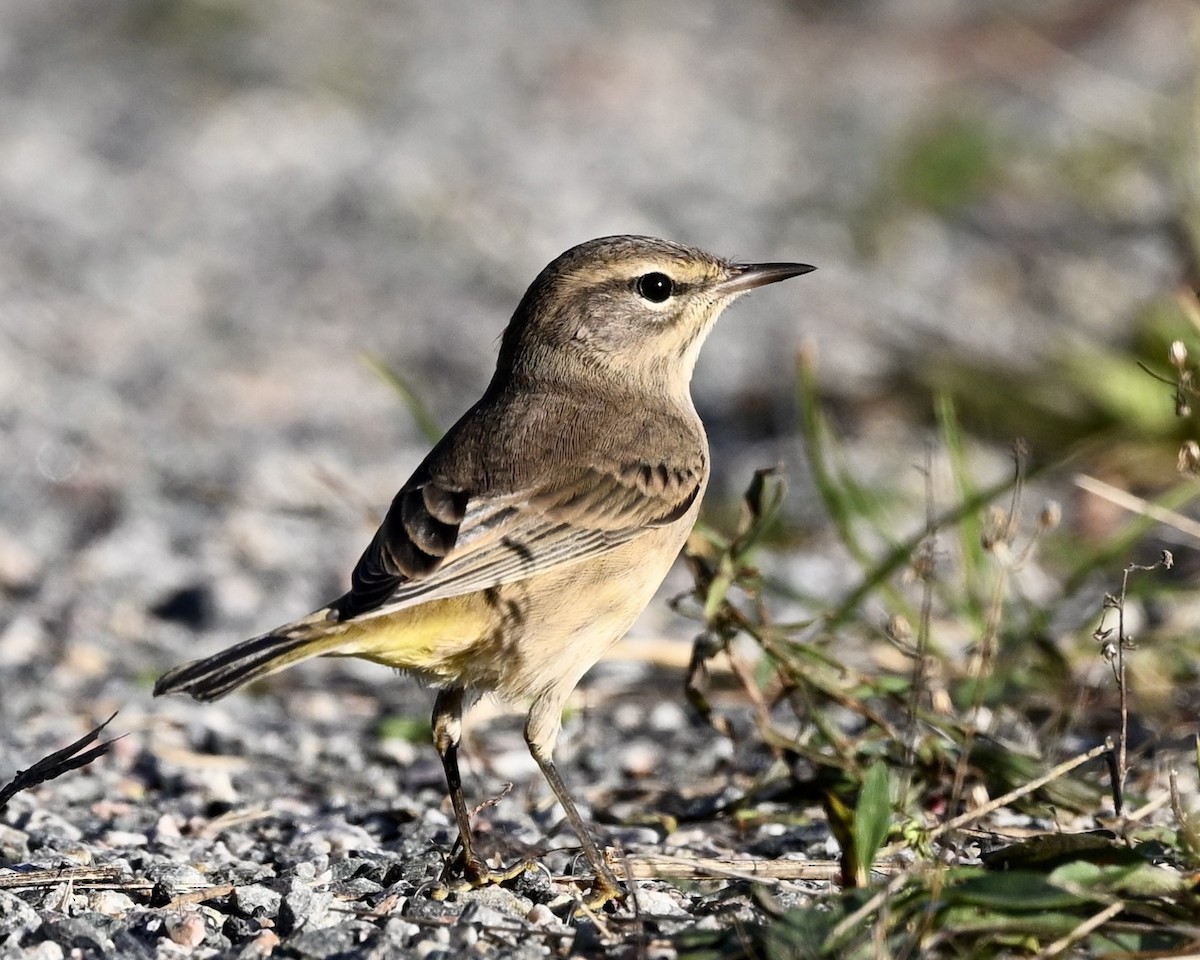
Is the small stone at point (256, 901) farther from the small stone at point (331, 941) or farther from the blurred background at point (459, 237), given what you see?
the blurred background at point (459, 237)

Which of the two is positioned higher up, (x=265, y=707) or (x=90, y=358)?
(x=90, y=358)

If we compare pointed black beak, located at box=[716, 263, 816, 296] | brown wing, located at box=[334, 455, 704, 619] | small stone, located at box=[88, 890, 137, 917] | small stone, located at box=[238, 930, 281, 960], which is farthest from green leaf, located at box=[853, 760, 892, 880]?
pointed black beak, located at box=[716, 263, 816, 296]

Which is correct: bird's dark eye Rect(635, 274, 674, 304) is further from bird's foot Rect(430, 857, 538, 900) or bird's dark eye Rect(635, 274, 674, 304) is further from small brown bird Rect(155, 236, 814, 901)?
bird's foot Rect(430, 857, 538, 900)

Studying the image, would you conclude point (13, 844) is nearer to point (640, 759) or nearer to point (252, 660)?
point (252, 660)

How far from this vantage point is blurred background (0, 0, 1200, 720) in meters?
7.55

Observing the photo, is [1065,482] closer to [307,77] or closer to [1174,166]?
[1174,166]

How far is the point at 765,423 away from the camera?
871cm

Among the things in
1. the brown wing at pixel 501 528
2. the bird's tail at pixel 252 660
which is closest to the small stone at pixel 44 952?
the bird's tail at pixel 252 660

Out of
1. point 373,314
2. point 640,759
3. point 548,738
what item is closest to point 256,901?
point 548,738

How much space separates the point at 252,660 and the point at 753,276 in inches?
91.5

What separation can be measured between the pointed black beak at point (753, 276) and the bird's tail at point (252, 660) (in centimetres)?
199

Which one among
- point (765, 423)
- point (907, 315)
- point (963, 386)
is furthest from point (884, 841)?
point (907, 315)

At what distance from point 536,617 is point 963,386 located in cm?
380

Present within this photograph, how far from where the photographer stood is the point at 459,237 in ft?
36.9
